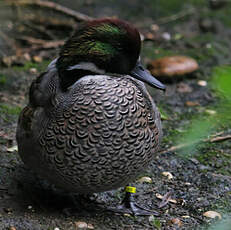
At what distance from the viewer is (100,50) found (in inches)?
105

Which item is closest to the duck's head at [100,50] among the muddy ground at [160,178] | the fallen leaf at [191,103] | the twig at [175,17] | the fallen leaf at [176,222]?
the muddy ground at [160,178]

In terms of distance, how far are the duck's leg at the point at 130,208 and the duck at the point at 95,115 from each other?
0.35m

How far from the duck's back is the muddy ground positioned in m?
0.24

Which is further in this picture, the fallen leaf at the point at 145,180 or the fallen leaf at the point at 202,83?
the fallen leaf at the point at 202,83

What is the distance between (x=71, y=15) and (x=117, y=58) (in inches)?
149

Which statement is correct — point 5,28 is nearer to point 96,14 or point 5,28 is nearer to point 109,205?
point 96,14

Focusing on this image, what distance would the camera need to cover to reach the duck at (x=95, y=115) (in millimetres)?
2631

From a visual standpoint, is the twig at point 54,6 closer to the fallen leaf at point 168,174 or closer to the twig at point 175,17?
the twig at point 175,17

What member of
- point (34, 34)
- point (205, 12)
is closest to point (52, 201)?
point (34, 34)

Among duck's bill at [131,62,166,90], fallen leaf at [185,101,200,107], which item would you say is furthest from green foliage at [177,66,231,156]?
fallen leaf at [185,101,200,107]

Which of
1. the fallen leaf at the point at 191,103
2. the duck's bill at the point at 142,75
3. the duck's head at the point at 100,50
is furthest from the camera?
the fallen leaf at the point at 191,103

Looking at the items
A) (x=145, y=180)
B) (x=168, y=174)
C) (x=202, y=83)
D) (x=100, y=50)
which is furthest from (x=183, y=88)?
(x=100, y=50)

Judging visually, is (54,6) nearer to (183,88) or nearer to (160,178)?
(183,88)

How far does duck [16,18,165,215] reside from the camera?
263cm
